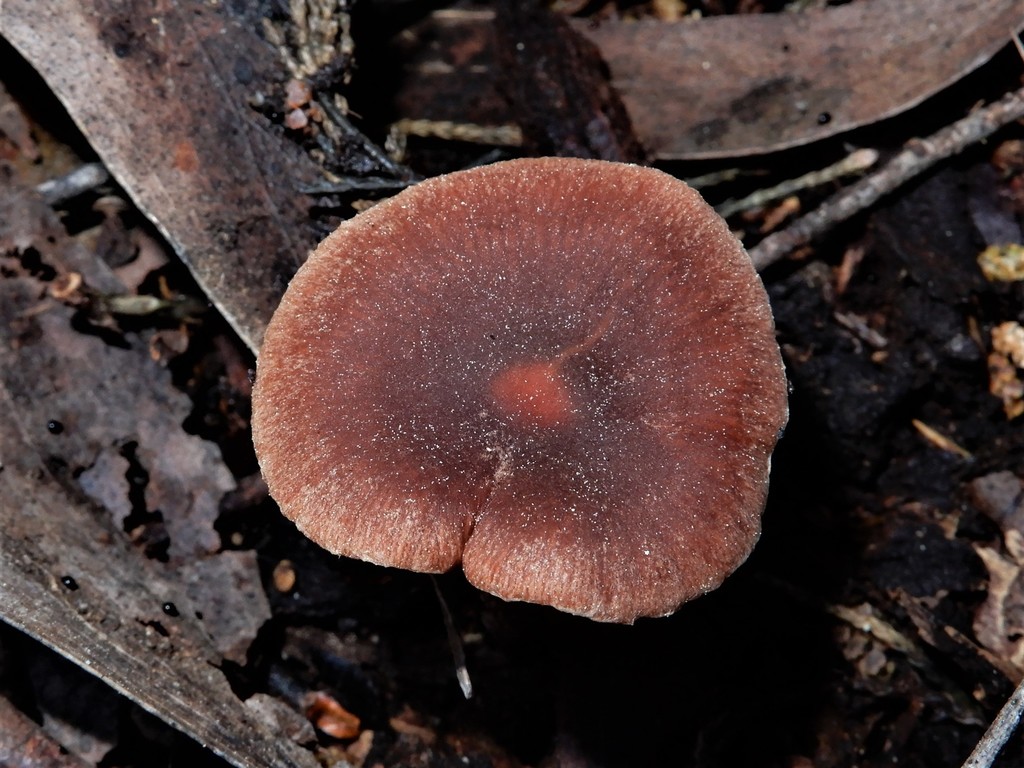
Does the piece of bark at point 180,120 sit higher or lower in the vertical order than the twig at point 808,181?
higher

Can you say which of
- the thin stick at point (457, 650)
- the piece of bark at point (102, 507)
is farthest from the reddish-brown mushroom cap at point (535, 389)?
the piece of bark at point (102, 507)

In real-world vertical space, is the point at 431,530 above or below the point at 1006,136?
above

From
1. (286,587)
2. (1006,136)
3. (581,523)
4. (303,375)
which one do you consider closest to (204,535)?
(286,587)

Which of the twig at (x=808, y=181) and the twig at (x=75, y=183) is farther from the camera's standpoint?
the twig at (x=808, y=181)

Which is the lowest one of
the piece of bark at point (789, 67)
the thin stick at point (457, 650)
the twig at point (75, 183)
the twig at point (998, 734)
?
the twig at point (998, 734)

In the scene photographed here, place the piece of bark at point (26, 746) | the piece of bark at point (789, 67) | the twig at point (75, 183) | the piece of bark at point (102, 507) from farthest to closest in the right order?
1. the piece of bark at point (789, 67)
2. the twig at point (75, 183)
3. the piece of bark at point (26, 746)
4. the piece of bark at point (102, 507)

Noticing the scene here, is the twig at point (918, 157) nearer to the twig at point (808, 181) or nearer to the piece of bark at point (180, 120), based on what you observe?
the twig at point (808, 181)

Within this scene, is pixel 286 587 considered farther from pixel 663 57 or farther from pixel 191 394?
pixel 663 57

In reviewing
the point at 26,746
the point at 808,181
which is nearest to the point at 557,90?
the point at 808,181
